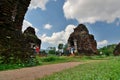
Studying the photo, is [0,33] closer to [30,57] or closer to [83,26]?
[30,57]

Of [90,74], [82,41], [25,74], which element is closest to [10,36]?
[25,74]

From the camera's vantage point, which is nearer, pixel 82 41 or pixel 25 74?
pixel 25 74

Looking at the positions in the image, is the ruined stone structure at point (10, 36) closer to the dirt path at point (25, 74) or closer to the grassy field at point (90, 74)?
the dirt path at point (25, 74)

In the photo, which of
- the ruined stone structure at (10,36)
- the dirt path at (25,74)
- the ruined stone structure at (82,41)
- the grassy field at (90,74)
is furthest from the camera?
the ruined stone structure at (82,41)

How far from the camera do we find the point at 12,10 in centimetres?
2089

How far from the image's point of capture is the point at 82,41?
173 ft

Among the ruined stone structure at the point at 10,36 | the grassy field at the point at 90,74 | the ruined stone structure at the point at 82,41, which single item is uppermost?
the ruined stone structure at the point at 82,41

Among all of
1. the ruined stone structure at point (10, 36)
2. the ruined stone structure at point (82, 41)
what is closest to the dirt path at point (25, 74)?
the ruined stone structure at point (10, 36)

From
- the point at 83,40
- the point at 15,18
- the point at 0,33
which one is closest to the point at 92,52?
the point at 83,40

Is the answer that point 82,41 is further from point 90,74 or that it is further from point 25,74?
point 90,74

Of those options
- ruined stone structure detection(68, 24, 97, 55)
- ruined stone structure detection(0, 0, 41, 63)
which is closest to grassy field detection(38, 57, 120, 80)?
ruined stone structure detection(0, 0, 41, 63)

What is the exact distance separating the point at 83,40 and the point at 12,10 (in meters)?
32.8

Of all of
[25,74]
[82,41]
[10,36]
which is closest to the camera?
[25,74]

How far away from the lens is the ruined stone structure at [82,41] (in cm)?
5190
